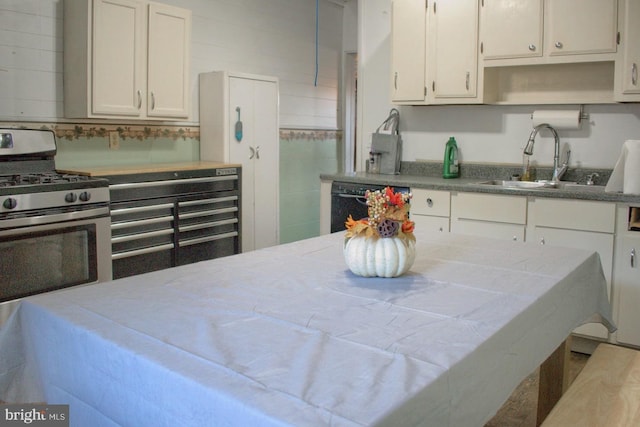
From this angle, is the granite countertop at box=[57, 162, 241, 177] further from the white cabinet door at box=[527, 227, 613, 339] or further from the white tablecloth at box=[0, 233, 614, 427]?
the white cabinet door at box=[527, 227, 613, 339]

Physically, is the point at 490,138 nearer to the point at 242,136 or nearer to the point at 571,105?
the point at 571,105

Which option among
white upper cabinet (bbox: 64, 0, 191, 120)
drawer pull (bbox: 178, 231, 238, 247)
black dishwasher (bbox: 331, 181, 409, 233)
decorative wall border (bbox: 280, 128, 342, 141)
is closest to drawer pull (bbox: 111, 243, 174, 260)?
drawer pull (bbox: 178, 231, 238, 247)

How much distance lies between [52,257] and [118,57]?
151 cm

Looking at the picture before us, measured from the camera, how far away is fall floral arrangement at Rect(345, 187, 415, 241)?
2.07 meters

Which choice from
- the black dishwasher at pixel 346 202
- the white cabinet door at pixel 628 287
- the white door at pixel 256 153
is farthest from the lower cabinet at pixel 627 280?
the white door at pixel 256 153

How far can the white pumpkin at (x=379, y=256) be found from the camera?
206 cm

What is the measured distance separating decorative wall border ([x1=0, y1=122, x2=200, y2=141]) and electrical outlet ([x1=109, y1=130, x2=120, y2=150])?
0.02 metres

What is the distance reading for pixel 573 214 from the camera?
3.80 metres

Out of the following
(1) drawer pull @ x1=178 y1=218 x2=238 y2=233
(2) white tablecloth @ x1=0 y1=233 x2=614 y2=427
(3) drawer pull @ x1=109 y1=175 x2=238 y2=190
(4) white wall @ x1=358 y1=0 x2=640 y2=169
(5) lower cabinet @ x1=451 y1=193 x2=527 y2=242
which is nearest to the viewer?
(2) white tablecloth @ x1=0 y1=233 x2=614 y2=427

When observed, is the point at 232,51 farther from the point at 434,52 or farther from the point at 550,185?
the point at 550,185

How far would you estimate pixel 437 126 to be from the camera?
198 inches

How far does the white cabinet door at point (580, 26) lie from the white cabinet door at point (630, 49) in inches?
2.4

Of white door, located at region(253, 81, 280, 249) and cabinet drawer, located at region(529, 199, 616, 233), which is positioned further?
white door, located at region(253, 81, 280, 249)

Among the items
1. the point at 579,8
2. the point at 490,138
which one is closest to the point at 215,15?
the point at 490,138
